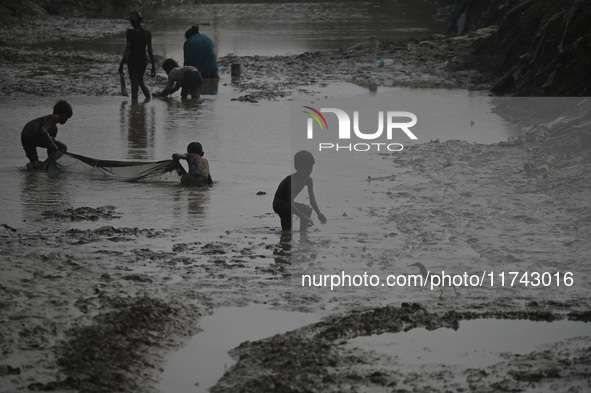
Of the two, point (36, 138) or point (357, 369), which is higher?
point (36, 138)

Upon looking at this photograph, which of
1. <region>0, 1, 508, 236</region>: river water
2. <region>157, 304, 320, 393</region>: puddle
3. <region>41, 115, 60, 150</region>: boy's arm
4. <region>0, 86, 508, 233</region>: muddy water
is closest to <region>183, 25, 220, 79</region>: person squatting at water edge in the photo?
<region>0, 1, 508, 236</region>: river water

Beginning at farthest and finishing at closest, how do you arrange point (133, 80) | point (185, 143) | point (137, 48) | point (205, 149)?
point (133, 80) → point (137, 48) → point (185, 143) → point (205, 149)

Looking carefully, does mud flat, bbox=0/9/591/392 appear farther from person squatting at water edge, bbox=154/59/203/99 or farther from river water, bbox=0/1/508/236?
person squatting at water edge, bbox=154/59/203/99

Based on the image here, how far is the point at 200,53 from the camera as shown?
20.8 metres

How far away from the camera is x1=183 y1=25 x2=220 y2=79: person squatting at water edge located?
2040cm

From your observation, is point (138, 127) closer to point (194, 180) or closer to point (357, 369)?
point (194, 180)

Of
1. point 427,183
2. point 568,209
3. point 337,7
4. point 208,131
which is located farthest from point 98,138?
point 337,7

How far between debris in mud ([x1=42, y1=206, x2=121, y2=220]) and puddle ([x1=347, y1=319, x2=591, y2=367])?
14.1 feet

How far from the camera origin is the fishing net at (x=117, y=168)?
1177cm

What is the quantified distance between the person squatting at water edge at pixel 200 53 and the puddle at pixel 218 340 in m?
13.9

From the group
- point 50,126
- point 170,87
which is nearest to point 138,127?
point 170,87

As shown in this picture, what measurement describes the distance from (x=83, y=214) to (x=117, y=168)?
1.94 meters

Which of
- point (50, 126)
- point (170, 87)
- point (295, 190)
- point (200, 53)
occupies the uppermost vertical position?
point (200, 53)

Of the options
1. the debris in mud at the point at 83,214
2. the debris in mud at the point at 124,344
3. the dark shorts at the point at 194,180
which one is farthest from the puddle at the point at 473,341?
the dark shorts at the point at 194,180
